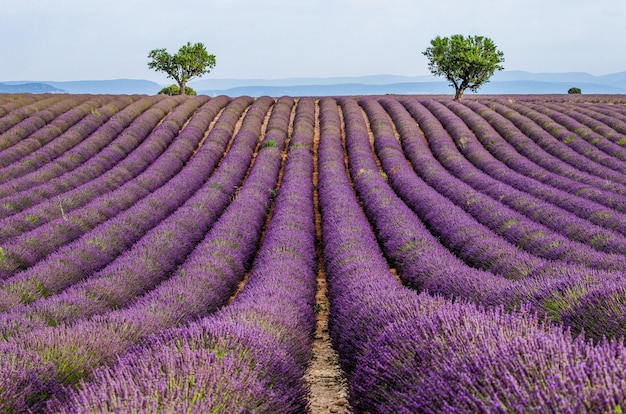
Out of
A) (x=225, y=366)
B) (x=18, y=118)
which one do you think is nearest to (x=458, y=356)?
(x=225, y=366)

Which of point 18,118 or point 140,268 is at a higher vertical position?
point 18,118

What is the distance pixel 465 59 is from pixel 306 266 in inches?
1166

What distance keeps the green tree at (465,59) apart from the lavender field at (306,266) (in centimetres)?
1216

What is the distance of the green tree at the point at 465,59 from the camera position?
110 feet

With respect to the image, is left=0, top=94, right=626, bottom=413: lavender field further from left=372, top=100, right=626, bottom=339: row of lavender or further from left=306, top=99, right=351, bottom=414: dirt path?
left=306, top=99, right=351, bottom=414: dirt path

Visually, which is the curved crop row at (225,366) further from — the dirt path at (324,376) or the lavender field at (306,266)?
the dirt path at (324,376)

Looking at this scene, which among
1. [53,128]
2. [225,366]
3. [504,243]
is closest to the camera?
[225,366]

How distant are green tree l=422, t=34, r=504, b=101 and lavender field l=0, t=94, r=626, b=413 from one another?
12.2 meters

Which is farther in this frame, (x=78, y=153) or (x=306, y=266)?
(x=78, y=153)

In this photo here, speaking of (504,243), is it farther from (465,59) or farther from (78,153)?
(465,59)

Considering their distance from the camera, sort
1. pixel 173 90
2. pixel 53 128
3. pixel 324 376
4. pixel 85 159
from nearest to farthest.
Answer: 1. pixel 324 376
2. pixel 85 159
3. pixel 53 128
4. pixel 173 90

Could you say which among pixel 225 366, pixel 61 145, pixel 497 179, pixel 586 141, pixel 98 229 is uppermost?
pixel 225 366

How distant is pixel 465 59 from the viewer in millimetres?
33375

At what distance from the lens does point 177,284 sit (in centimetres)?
609
